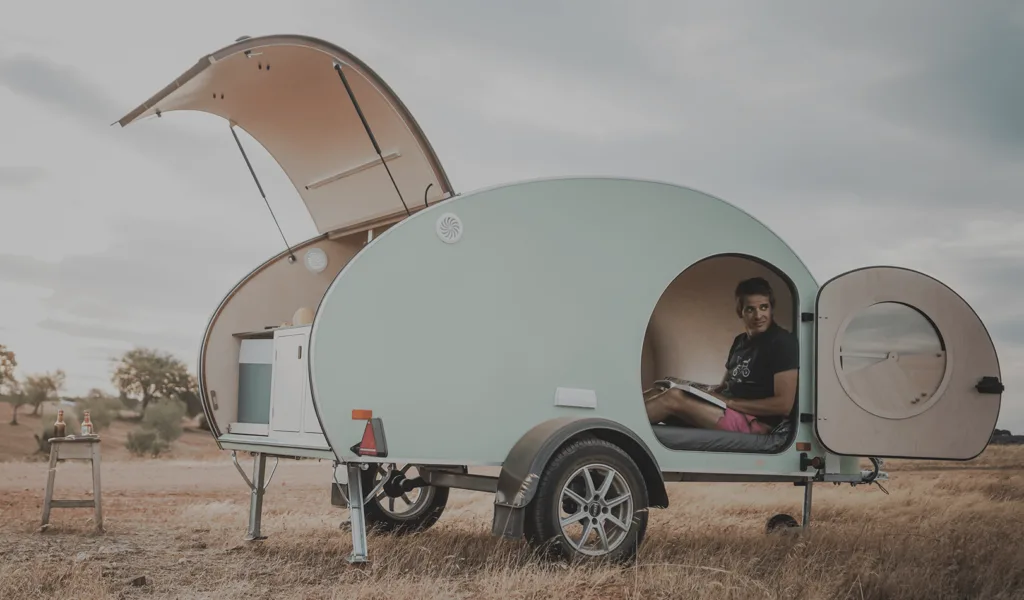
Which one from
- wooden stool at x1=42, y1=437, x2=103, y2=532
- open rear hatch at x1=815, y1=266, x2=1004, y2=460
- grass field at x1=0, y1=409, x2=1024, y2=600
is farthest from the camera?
wooden stool at x1=42, y1=437, x2=103, y2=532

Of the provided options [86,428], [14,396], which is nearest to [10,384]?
[14,396]

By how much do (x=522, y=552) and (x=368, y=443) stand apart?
117cm

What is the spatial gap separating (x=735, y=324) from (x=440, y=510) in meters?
3.45

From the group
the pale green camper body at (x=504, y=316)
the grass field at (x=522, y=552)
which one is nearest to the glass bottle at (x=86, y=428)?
the grass field at (x=522, y=552)

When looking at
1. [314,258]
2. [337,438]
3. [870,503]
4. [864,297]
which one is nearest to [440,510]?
[314,258]

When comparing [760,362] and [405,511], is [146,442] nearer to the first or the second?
[405,511]

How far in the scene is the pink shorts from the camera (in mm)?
7789

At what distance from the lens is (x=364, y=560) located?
5.88m

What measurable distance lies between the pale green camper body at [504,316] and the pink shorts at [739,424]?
0.57 m

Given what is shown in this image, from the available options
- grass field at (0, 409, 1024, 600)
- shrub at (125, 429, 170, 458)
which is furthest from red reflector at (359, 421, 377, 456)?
shrub at (125, 429, 170, 458)

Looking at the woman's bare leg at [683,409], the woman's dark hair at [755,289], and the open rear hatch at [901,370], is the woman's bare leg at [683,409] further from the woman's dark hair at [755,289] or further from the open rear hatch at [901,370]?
the woman's dark hair at [755,289]

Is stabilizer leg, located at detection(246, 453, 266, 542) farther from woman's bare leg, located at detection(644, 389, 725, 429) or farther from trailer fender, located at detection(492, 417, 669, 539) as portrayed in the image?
woman's bare leg, located at detection(644, 389, 725, 429)

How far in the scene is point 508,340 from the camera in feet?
20.3

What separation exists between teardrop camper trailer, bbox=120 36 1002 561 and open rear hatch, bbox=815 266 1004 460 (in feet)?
0.06
